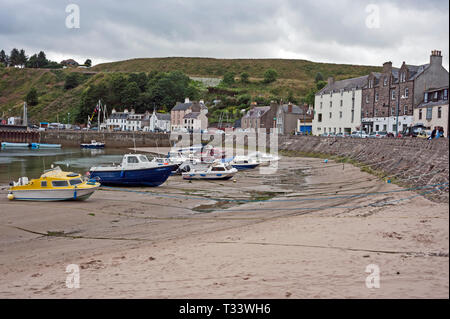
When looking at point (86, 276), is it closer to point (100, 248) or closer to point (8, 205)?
point (100, 248)

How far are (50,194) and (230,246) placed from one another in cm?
1240

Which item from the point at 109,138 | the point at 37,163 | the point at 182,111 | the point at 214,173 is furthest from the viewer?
the point at 182,111

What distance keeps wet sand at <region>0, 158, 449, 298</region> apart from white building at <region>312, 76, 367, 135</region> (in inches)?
1770

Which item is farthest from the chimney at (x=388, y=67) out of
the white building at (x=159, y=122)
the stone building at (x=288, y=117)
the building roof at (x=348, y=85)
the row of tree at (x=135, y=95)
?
the row of tree at (x=135, y=95)

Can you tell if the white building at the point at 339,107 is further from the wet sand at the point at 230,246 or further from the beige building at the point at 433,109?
the wet sand at the point at 230,246

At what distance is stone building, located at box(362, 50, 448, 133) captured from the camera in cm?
4962

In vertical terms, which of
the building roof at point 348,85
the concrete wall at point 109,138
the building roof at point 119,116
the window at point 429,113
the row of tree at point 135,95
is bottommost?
the concrete wall at point 109,138

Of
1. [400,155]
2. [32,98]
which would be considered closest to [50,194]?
[400,155]

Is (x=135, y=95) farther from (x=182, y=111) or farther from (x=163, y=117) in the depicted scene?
(x=182, y=111)

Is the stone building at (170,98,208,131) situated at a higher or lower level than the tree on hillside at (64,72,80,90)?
lower

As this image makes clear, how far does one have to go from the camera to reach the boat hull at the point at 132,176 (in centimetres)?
2589

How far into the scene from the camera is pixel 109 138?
94688mm

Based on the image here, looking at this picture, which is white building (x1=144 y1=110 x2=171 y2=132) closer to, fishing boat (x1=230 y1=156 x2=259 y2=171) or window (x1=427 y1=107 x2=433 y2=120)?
fishing boat (x1=230 y1=156 x2=259 y2=171)

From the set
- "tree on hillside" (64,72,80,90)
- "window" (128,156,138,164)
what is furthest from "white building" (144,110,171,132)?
"tree on hillside" (64,72,80,90)
